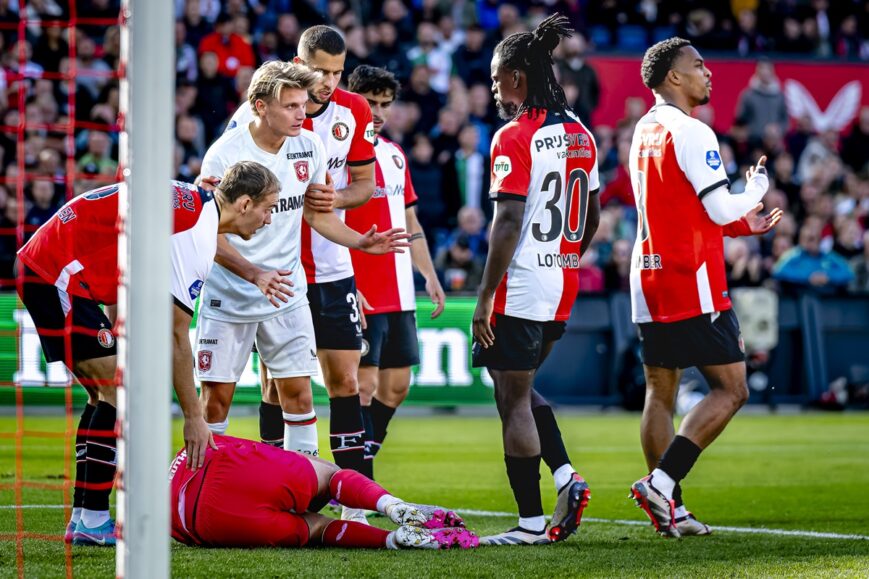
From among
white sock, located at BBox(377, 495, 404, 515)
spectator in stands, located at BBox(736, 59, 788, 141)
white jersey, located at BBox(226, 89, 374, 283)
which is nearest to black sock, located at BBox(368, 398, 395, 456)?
white jersey, located at BBox(226, 89, 374, 283)

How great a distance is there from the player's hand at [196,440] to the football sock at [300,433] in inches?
45.4

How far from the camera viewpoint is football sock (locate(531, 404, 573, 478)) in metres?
6.77

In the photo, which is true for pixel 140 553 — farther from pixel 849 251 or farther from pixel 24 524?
pixel 849 251

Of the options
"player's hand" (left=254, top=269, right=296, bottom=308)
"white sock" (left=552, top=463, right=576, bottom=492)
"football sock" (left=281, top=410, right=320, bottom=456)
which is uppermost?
"player's hand" (left=254, top=269, right=296, bottom=308)

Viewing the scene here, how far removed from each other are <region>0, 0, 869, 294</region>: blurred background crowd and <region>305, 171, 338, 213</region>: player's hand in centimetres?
710

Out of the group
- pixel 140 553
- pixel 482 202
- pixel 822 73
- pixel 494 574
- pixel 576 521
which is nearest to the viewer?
pixel 140 553

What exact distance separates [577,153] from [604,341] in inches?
365

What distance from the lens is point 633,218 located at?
18.6m

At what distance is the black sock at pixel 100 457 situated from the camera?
6012 millimetres

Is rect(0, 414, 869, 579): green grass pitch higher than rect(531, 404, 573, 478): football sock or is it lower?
lower

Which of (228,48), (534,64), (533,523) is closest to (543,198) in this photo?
(534,64)

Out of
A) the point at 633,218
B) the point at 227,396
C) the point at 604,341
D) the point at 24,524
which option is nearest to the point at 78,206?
the point at 227,396

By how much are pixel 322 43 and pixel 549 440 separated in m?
2.43

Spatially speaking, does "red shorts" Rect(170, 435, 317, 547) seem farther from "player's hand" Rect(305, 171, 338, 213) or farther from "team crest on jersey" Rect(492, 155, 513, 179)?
"team crest on jersey" Rect(492, 155, 513, 179)
